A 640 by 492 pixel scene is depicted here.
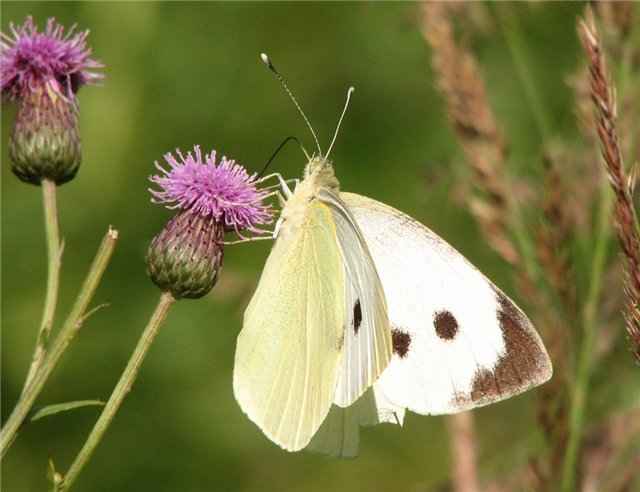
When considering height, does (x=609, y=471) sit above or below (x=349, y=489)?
above

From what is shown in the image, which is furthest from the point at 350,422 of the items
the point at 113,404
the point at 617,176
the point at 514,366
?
the point at 617,176

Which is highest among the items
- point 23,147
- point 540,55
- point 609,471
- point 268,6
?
point 23,147

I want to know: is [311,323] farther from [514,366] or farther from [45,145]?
[45,145]

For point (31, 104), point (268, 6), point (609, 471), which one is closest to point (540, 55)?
point (268, 6)

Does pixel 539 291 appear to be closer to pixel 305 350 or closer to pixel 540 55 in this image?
pixel 305 350

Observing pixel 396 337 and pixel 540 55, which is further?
pixel 540 55

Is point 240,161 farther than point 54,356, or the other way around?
point 240,161

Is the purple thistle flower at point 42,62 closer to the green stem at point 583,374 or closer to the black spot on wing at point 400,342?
the black spot on wing at point 400,342

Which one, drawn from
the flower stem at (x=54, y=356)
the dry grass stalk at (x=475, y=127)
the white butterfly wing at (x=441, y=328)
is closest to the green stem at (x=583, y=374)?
the white butterfly wing at (x=441, y=328)
